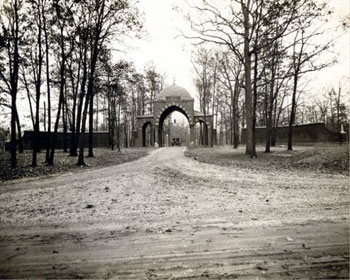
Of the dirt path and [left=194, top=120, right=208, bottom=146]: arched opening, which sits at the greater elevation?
[left=194, top=120, right=208, bottom=146]: arched opening

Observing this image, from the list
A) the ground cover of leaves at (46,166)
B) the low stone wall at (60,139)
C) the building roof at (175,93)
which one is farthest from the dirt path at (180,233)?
the building roof at (175,93)

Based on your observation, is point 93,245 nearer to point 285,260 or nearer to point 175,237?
point 175,237

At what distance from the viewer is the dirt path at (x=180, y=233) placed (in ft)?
8.94

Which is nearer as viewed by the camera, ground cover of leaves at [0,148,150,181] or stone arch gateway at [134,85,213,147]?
ground cover of leaves at [0,148,150,181]

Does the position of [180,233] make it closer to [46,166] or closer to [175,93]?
[46,166]

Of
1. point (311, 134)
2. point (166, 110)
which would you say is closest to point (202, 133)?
point (166, 110)

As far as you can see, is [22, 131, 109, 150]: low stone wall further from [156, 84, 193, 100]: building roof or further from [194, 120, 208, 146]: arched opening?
[194, 120, 208, 146]: arched opening

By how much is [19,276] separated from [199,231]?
2.44m

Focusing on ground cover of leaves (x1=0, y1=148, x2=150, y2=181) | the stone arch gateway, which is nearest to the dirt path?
ground cover of leaves (x1=0, y1=148, x2=150, y2=181)

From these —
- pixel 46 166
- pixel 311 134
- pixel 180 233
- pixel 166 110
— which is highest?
pixel 166 110

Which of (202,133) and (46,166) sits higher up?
(202,133)

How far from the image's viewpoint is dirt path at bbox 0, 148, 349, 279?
2.72 metres

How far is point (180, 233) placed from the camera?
3703 mm

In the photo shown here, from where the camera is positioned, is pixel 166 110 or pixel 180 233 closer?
pixel 180 233
